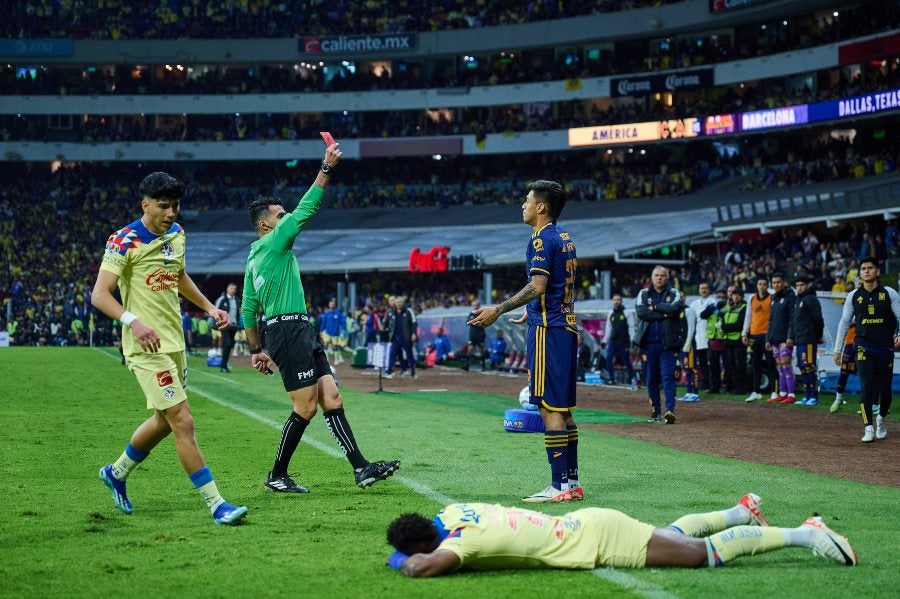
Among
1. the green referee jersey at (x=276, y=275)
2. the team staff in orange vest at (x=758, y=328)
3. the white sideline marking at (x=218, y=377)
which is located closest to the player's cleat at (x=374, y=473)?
the green referee jersey at (x=276, y=275)

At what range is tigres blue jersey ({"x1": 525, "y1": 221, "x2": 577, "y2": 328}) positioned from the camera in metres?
8.62

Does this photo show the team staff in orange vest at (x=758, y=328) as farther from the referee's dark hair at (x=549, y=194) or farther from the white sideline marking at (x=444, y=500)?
the referee's dark hair at (x=549, y=194)

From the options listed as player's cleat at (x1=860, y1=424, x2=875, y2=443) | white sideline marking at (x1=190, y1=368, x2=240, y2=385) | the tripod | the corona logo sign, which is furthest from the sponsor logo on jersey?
the corona logo sign

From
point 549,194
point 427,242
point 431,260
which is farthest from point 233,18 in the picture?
point 549,194

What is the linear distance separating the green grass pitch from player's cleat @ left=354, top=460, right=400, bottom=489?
13cm

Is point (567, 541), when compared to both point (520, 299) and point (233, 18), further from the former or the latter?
point (233, 18)

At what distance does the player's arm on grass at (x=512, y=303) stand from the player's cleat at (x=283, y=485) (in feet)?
6.60

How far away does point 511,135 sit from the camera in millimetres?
65688

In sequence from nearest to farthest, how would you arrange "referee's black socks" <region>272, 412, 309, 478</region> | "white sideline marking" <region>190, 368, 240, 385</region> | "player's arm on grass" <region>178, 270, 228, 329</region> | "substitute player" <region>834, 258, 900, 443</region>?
"player's arm on grass" <region>178, 270, 228, 329</region>
"referee's black socks" <region>272, 412, 309, 478</region>
"substitute player" <region>834, 258, 900, 443</region>
"white sideline marking" <region>190, 368, 240, 385</region>

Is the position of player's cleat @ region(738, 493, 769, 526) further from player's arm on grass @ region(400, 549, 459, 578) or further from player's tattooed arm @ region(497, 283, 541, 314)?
player's tattooed arm @ region(497, 283, 541, 314)

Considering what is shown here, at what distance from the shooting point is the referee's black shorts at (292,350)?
8961 mm

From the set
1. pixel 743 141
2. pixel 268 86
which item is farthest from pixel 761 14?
pixel 268 86

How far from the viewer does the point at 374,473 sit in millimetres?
8828

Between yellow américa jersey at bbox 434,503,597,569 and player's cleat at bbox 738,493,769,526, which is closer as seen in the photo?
yellow américa jersey at bbox 434,503,597,569
